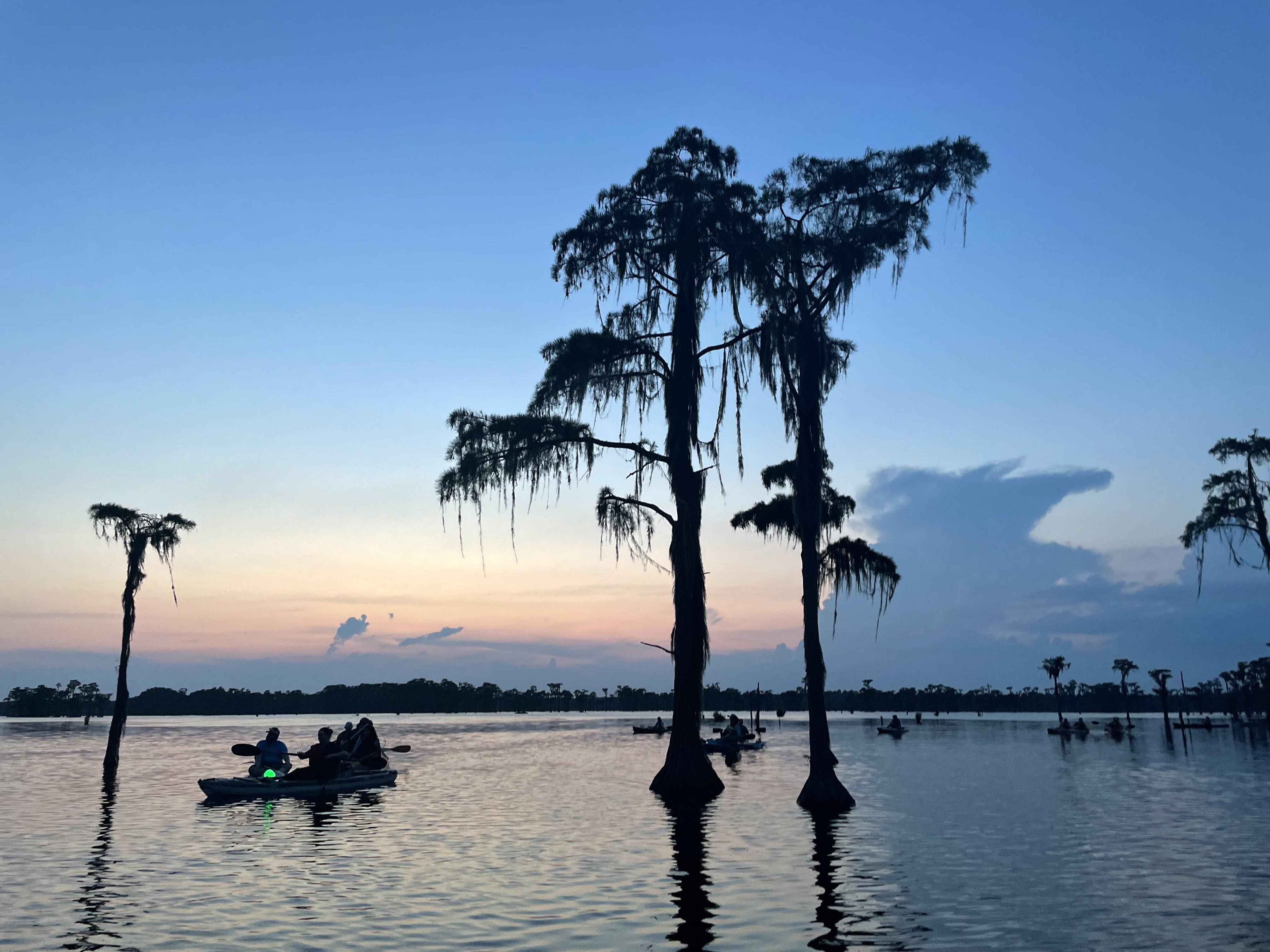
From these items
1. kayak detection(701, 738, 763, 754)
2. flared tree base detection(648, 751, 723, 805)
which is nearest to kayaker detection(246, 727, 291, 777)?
flared tree base detection(648, 751, 723, 805)

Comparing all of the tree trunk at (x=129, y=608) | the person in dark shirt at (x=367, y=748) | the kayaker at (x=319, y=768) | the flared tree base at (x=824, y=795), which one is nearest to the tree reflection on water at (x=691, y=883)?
the flared tree base at (x=824, y=795)

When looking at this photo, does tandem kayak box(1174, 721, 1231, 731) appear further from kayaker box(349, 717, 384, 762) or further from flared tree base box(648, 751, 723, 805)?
kayaker box(349, 717, 384, 762)

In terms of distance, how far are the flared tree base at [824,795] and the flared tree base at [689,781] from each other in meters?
4.45

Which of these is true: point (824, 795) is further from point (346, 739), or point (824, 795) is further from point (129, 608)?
point (129, 608)

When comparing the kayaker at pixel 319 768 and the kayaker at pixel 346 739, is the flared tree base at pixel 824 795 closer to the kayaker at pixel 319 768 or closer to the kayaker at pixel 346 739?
the kayaker at pixel 319 768

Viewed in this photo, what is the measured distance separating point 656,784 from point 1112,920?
20.7 meters

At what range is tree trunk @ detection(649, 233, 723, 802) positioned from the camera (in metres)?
32.1

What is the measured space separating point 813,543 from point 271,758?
20.2m

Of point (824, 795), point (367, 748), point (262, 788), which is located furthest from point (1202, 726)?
point (262, 788)

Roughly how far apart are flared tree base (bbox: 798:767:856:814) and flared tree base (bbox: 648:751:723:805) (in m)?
4.45

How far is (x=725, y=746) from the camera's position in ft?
194

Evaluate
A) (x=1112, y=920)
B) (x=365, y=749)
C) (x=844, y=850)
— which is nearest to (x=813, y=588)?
(x=844, y=850)

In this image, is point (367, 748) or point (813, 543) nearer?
point (813, 543)

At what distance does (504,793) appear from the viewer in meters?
36.8
